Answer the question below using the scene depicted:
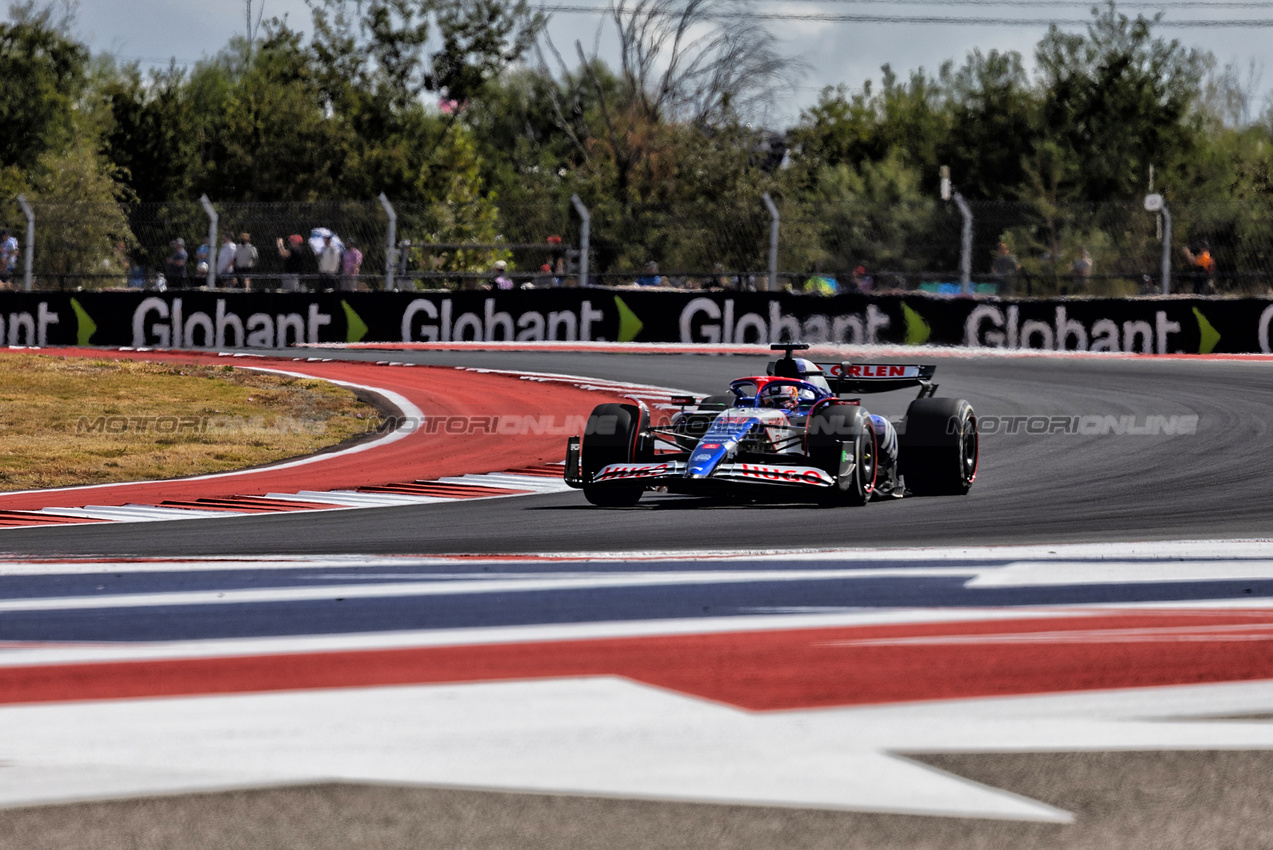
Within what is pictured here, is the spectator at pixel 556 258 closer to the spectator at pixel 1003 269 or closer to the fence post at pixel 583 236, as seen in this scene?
the fence post at pixel 583 236

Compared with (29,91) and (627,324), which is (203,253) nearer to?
(627,324)

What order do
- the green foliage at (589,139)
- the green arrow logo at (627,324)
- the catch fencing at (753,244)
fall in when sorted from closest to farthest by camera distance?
the catch fencing at (753,244) → the green arrow logo at (627,324) → the green foliage at (589,139)

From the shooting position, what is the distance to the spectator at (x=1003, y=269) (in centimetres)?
2344

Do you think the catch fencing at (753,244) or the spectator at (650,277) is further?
the spectator at (650,277)

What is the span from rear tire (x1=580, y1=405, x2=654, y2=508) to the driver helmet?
0.82 meters

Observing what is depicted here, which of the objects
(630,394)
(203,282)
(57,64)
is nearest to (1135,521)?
(630,394)

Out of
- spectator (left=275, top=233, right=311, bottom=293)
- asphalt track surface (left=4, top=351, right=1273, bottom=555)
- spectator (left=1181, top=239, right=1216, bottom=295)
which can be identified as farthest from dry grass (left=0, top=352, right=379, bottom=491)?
spectator (left=1181, top=239, right=1216, bottom=295)

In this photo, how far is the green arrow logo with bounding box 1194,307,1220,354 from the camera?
21188 millimetres

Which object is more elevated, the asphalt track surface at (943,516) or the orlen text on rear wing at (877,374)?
the orlen text on rear wing at (877,374)

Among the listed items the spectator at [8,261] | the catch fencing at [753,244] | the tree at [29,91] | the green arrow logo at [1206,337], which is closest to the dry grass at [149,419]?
the spectator at [8,261]

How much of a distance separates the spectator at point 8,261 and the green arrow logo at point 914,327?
14548 mm

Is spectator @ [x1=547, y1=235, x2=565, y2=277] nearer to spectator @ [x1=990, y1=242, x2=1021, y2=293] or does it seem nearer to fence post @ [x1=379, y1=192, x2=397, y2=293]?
fence post @ [x1=379, y1=192, x2=397, y2=293]

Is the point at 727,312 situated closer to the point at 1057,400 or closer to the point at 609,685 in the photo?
the point at 1057,400

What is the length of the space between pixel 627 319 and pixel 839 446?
14.4 meters
